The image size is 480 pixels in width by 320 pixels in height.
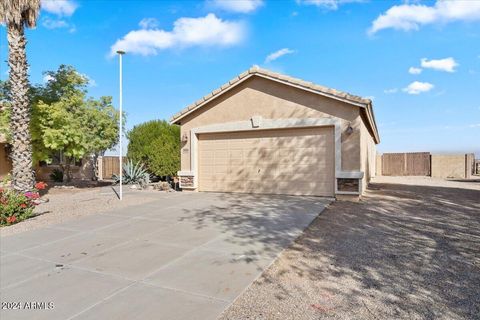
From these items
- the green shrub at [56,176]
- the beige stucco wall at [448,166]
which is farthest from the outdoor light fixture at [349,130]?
the beige stucco wall at [448,166]

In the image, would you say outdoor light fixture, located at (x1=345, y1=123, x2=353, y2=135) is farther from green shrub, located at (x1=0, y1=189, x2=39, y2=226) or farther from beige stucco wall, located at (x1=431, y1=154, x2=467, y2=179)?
beige stucco wall, located at (x1=431, y1=154, x2=467, y2=179)

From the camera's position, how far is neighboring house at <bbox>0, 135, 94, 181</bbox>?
1804 cm

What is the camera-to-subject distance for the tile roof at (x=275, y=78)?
9.45m

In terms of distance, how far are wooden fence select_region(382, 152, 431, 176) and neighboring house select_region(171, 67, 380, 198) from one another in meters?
16.0

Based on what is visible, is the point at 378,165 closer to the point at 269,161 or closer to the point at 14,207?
the point at 269,161

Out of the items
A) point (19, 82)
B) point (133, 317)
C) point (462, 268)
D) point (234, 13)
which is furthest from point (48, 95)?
point (462, 268)

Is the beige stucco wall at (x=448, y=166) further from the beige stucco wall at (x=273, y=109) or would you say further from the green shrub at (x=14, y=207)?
the green shrub at (x=14, y=207)

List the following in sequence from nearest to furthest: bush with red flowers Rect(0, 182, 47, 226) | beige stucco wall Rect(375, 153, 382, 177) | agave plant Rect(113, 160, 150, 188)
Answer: bush with red flowers Rect(0, 182, 47, 226)
agave plant Rect(113, 160, 150, 188)
beige stucco wall Rect(375, 153, 382, 177)

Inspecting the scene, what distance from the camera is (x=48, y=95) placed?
14195 mm

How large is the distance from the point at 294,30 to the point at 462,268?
34.2 ft

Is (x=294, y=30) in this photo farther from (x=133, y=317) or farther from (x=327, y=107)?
(x=133, y=317)

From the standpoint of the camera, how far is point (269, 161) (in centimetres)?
1100

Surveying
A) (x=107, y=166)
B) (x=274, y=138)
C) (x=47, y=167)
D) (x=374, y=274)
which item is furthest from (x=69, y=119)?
(x=374, y=274)

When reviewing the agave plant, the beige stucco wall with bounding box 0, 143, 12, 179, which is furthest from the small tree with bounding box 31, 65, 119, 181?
the beige stucco wall with bounding box 0, 143, 12, 179
